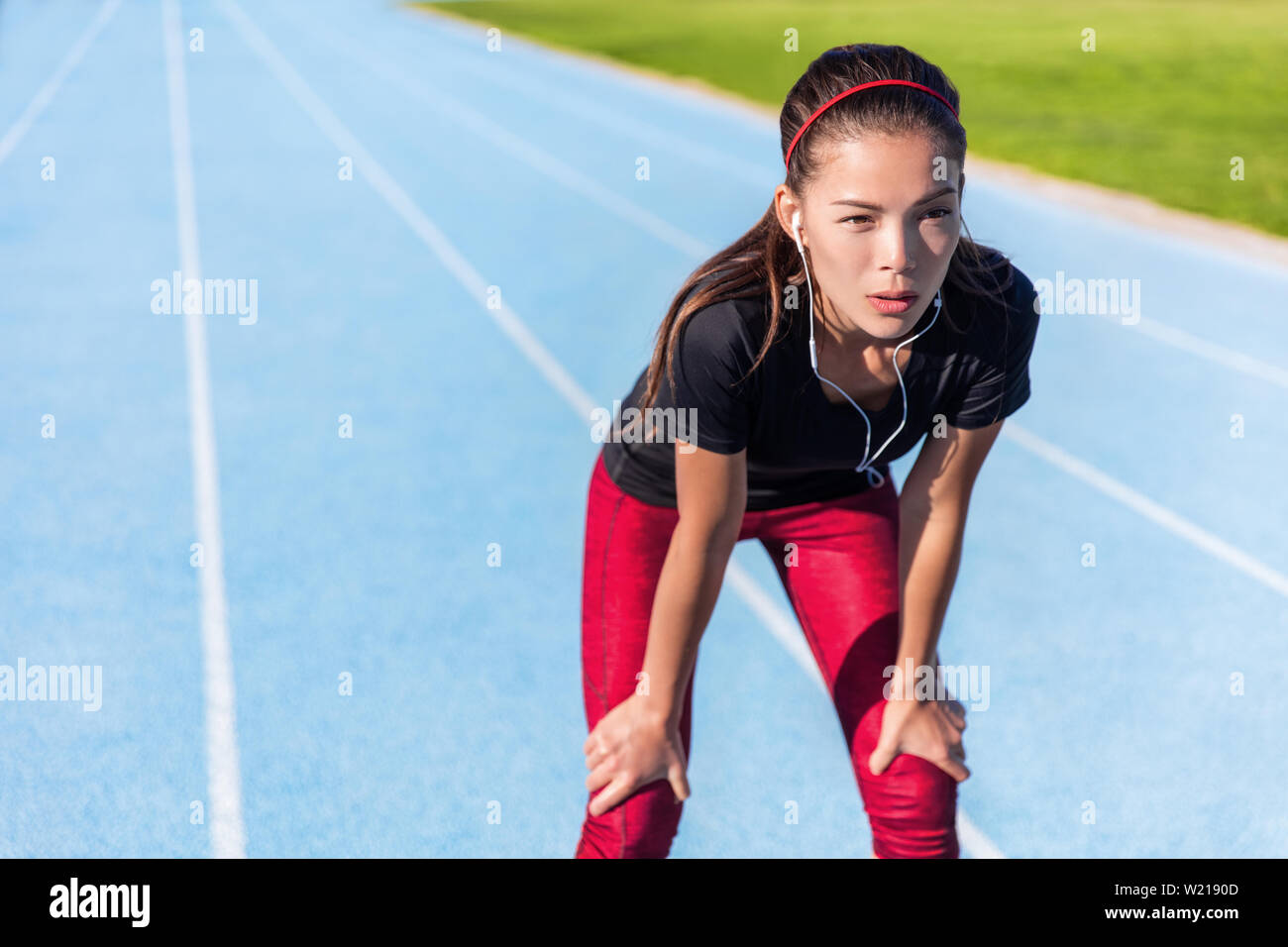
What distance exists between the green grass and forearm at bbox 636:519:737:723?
10.1 meters

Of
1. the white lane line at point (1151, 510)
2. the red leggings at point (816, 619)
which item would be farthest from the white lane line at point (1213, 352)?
the red leggings at point (816, 619)

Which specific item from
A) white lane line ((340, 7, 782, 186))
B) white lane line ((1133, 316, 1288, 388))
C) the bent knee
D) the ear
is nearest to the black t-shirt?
the ear

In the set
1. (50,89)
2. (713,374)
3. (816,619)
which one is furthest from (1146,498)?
(50,89)

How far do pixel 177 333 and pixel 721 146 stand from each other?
8.11 m

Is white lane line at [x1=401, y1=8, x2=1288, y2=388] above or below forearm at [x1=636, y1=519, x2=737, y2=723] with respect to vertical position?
above

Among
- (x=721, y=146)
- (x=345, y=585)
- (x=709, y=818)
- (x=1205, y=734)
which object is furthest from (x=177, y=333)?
(x=721, y=146)

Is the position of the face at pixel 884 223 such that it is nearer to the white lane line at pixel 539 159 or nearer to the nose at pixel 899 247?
the nose at pixel 899 247

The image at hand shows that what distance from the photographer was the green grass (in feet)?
44.7

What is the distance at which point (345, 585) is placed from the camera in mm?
5316

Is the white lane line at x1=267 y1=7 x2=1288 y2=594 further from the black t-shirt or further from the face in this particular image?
the face

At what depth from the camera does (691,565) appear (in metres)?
2.65

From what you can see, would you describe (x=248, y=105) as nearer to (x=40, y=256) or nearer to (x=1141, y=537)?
(x=40, y=256)

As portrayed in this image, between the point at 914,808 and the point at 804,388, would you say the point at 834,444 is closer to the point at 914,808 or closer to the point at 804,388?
the point at 804,388

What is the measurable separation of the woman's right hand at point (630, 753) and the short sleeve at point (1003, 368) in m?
0.95
